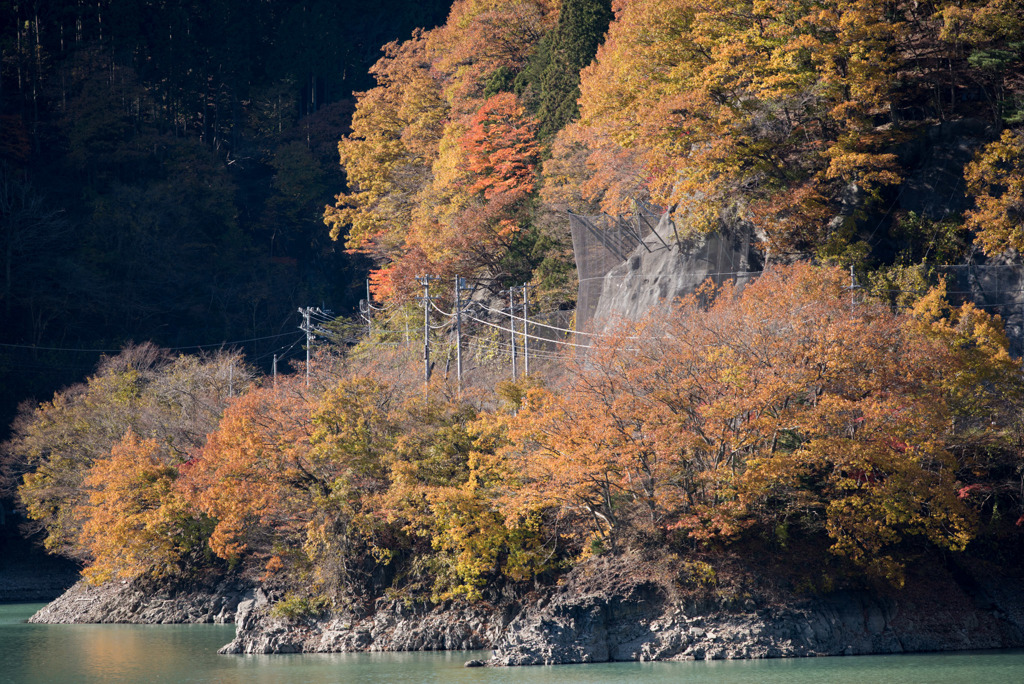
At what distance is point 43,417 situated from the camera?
198 feet

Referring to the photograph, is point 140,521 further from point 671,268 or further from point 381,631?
point 671,268

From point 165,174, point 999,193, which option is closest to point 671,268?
point 999,193

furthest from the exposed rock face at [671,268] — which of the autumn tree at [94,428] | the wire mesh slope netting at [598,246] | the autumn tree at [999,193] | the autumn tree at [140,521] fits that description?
the autumn tree at [140,521]

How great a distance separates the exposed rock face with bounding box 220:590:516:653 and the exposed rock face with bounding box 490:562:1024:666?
252cm

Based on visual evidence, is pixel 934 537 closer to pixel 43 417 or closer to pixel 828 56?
pixel 828 56

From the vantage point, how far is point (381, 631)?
3556cm

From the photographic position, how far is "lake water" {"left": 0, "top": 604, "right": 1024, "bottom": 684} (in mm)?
26391

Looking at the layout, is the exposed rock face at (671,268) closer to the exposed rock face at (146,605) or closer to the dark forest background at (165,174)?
the exposed rock face at (146,605)

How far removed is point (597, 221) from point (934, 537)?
2113cm

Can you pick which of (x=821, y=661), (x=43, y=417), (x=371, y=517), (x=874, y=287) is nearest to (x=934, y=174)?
(x=874, y=287)

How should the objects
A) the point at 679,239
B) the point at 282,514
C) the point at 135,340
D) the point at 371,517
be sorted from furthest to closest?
the point at 135,340, the point at 679,239, the point at 282,514, the point at 371,517

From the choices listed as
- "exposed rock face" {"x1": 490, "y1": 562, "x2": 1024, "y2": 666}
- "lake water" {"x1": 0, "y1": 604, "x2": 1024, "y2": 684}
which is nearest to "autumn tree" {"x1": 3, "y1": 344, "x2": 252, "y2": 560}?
"lake water" {"x1": 0, "y1": 604, "x2": 1024, "y2": 684}

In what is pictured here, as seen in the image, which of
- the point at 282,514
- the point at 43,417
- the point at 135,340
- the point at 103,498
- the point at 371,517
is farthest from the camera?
the point at 135,340

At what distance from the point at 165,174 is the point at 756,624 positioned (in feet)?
204
